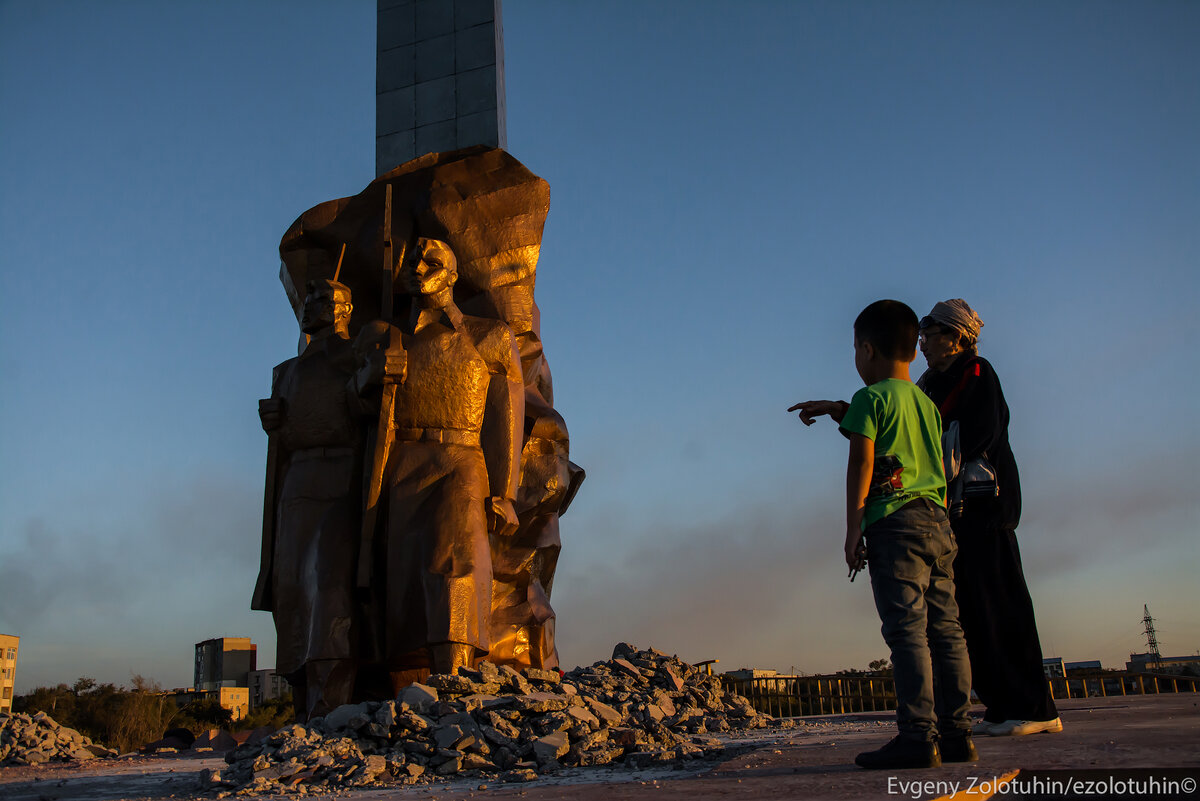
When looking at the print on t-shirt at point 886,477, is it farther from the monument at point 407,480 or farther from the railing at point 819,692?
the railing at point 819,692

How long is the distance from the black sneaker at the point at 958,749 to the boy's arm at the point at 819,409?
96cm

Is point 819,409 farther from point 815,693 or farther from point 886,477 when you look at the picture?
point 815,693

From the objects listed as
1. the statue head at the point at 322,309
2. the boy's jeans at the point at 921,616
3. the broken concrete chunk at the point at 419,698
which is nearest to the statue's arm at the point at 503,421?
the statue head at the point at 322,309

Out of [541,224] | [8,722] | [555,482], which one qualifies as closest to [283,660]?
[555,482]

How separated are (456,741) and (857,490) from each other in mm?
2161

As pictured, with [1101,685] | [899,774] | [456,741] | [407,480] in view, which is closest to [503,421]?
[407,480]

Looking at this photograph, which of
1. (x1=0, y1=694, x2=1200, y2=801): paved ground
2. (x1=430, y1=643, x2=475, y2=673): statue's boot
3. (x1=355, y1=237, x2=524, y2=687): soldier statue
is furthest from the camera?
(x1=355, y1=237, x2=524, y2=687): soldier statue

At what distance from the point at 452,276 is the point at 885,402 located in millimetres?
4286

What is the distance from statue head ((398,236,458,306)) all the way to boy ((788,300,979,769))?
4.02 metres

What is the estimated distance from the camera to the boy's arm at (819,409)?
303 centimetres

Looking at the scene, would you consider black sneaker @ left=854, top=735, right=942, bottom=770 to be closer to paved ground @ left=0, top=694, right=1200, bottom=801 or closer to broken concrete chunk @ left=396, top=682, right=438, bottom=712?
paved ground @ left=0, top=694, right=1200, bottom=801

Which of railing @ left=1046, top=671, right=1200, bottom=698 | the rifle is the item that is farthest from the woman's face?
railing @ left=1046, top=671, right=1200, bottom=698

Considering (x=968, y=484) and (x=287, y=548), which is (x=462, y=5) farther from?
(x=968, y=484)

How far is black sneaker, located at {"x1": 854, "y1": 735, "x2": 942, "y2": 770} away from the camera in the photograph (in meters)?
2.41
